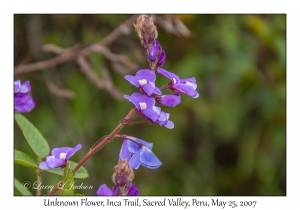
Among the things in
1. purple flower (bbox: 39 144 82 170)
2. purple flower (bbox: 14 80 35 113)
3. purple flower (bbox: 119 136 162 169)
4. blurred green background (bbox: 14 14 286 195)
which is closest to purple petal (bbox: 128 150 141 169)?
purple flower (bbox: 119 136 162 169)

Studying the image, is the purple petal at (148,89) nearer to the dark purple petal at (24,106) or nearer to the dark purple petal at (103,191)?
the dark purple petal at (103,191)

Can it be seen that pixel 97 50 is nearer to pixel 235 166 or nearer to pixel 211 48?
pixel 211 48

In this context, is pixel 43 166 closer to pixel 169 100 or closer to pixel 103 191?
pixel 103 191

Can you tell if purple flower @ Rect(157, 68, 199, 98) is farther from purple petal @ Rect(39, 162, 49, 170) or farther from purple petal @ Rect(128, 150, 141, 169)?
purple petal @ Rect(39, 162, 49, 170)

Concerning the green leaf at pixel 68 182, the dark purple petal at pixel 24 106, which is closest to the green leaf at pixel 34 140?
the dark purple petal at pixel 24 106

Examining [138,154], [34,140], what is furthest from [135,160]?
[34,140]
